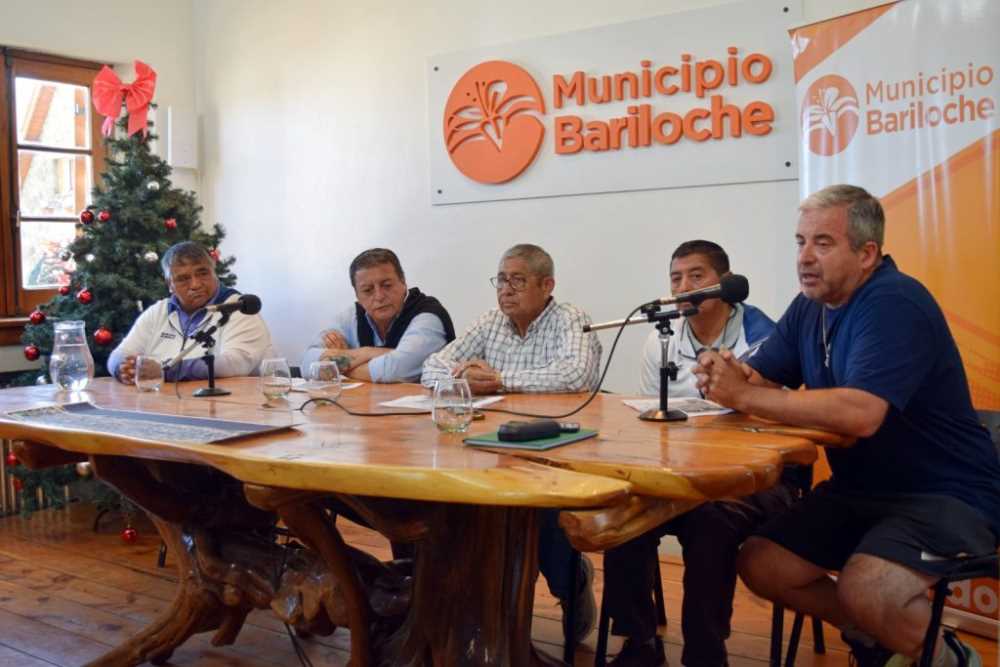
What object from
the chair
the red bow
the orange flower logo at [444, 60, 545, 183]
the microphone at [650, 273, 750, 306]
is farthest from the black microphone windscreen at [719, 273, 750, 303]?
the red bow

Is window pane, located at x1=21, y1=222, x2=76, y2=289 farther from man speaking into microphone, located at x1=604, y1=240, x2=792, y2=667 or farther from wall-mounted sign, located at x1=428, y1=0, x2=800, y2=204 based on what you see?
man speaking into microphone, located at x1=604, y1=240, x2=792, y2=667

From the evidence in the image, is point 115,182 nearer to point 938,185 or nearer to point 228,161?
point 228,161

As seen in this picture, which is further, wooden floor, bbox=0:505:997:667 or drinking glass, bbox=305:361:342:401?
wooden floor, bbox=0:505:997:667

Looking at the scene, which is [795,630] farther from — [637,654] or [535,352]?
[535,352]

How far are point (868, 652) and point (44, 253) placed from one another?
428 centimetres

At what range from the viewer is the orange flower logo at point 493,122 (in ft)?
13.3

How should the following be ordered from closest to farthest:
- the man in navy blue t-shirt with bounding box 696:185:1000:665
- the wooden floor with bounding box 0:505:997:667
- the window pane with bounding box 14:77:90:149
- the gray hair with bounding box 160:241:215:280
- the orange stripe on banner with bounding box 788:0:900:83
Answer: the man in navy blue t-shirt with bounding box 696:185:1000:665 → the wooden floor with bounding box 0:505:997:667 → the orange stripe on banner with bounding box 788:0:900:83 → the gray hair with bounding box 160:241:215:280 → the window pane with bounding box 14:77:90:149

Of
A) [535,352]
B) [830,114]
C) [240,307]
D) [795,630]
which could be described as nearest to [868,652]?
[795,630]

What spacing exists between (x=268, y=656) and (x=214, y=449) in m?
1.18

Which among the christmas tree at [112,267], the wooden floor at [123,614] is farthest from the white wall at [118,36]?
the wooden floor at [123,614]

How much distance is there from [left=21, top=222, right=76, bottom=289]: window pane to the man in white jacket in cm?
149

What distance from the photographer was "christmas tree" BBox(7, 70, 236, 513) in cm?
423

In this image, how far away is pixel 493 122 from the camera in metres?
4.18

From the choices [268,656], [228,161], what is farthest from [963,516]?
[228,161]
